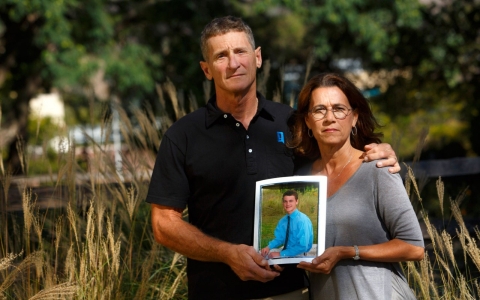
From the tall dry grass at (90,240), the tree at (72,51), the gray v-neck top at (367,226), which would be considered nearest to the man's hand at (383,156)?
the gray v-neck top at (367,226)

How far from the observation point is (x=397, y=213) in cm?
257

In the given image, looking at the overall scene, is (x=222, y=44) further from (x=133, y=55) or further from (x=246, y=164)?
(x=133, y=55)

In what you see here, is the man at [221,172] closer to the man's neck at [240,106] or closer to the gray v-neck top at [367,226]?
the man's neck at [240,106]

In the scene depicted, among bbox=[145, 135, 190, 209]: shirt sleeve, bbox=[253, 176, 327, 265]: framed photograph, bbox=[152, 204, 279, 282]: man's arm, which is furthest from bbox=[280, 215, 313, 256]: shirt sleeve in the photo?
bbox=[145, 135, 190, 209]: shirt sleeve

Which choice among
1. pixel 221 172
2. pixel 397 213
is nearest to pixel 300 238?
pixel 397 213

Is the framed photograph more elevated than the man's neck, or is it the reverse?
the man's neck

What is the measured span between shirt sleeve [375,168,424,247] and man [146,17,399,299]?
19.0 inches

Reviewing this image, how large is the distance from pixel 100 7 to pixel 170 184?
1140cm

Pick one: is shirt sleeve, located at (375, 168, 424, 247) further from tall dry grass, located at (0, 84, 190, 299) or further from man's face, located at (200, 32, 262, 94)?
tall dry grass, located at (0, 84, 190, 299)

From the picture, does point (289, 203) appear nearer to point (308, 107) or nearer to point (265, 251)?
point (265, 251)

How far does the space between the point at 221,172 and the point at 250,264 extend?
0.42 m

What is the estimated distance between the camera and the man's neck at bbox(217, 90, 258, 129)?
3023 millimetres

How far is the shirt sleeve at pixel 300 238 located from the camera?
2637 millimetres

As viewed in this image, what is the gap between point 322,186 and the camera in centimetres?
265
